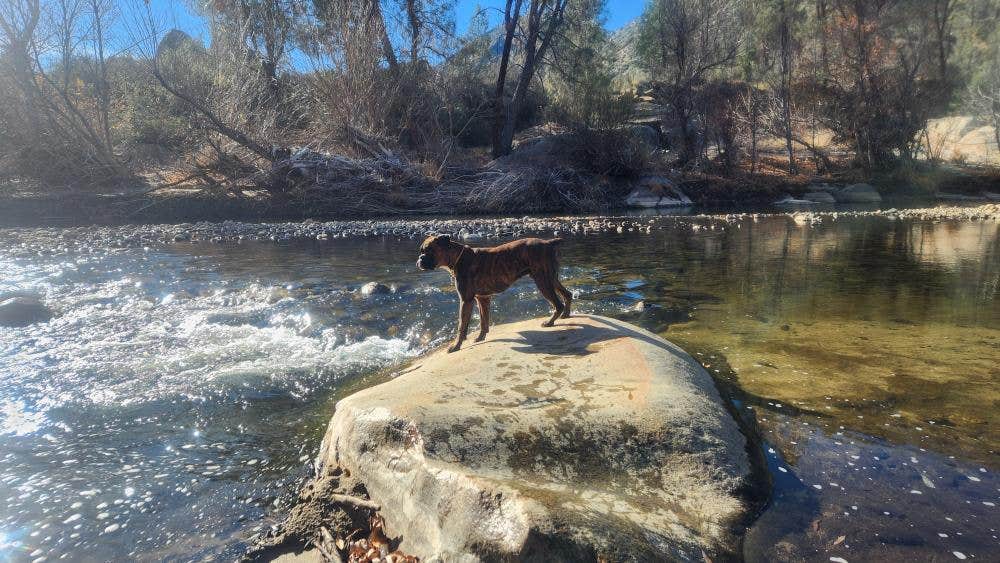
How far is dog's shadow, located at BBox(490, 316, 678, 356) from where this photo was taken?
16.4 ft

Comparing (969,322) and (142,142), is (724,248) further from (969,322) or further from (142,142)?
(142,142)

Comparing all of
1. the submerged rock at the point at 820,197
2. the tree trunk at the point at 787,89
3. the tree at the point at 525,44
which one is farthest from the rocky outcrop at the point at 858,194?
the tree at the point at 525,44

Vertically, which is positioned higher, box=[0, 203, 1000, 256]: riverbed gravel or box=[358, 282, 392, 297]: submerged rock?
box=[0, 203, 1000, 256]: riverbed gravel

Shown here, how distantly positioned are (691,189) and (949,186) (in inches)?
463

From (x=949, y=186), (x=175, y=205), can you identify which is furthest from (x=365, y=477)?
(x=949, y=186)

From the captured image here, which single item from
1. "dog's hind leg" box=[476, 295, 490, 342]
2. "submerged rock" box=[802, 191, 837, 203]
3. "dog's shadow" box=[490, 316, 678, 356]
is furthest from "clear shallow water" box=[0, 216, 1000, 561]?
"submerged rock" box=[802, 191, 837, 203]

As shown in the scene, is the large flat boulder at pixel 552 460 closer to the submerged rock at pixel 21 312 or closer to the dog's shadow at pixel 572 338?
the dog's shadow at pixel 572 338

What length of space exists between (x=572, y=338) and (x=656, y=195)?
22.2 metres

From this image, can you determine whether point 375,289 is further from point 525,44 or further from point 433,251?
point 525,44

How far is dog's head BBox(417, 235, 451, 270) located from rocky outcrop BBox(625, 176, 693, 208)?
845 inches

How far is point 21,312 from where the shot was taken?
8.31m

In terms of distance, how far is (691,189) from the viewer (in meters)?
27.6

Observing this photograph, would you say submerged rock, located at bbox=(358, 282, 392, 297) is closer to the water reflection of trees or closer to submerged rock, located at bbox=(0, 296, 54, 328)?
submerged rock, located at bbox=(0, 296, 54, 328)

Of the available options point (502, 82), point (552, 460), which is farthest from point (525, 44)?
point (552, 460)
